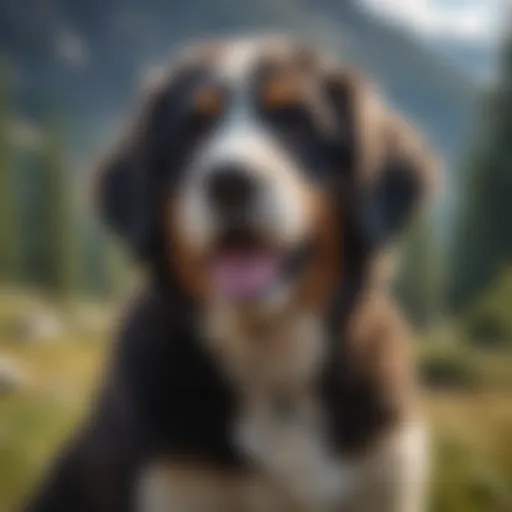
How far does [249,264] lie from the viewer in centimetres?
175

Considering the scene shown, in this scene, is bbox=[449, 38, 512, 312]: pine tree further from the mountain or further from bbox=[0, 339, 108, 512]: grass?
bbox=[0, 339, 108, 512]: grass

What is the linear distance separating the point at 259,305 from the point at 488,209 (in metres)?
0.40

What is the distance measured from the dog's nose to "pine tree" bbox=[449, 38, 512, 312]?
0.40 m

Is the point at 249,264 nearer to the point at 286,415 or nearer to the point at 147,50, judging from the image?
the point at 286,415

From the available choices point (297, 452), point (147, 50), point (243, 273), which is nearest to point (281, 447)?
point (297, 452)

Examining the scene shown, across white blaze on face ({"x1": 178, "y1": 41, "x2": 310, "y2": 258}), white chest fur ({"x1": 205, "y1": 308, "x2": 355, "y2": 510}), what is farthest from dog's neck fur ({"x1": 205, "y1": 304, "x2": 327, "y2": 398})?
white blaze on face ({"x1": 178, "y1": 41, "x2": 310, "y2": 258})

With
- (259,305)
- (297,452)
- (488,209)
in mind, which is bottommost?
(297,452)

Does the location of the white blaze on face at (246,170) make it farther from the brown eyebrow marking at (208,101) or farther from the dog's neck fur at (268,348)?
the dog's neck fur at (268,348)

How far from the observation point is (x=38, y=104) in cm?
195

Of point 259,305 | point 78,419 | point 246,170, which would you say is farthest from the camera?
point 78,419

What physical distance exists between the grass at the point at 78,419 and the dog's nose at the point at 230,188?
12.7 inches

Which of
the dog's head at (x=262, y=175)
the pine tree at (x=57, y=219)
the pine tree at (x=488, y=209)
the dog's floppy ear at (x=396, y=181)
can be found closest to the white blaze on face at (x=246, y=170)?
the dog's head at (x=262, y=175)

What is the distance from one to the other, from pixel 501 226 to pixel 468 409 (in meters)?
0.26

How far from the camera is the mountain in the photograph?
1.89m
